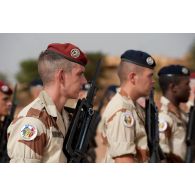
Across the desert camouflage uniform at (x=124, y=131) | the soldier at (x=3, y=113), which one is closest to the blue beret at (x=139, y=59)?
the desert camouflage uniform at (x=124, y=131)

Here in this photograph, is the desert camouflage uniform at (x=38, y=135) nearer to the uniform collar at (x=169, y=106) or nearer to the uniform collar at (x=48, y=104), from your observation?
the uniform collar at (x=48, y=104)

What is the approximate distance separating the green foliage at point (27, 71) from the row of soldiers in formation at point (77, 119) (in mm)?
6883

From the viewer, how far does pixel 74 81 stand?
3.66 meters

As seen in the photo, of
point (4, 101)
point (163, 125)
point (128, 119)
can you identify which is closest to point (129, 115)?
point (128, 119)

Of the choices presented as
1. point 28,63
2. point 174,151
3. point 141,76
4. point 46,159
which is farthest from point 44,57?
point 28,63

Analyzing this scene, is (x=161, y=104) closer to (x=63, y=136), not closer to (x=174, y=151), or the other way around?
(x=174, y=151)

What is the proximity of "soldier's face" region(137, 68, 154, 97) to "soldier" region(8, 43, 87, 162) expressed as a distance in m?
0.86

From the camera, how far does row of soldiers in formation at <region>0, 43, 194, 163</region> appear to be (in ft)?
10.8

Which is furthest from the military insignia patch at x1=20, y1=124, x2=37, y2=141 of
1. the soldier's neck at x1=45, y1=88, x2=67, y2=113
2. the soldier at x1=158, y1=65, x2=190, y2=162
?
→ the soldier at x1=158, y1=65, x2=190, y2=162

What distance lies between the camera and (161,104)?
572 centimetres

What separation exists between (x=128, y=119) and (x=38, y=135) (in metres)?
1.05

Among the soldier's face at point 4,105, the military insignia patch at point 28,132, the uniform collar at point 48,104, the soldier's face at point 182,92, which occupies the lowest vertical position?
the soldier's face at point 4,105

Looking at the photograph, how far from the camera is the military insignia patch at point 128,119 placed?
161 inches

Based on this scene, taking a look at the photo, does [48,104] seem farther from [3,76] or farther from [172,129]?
[3,76]
